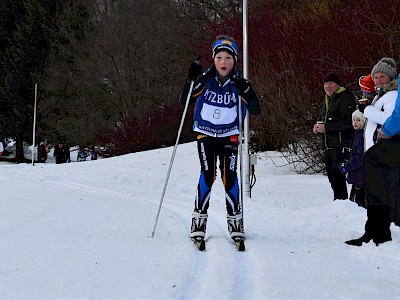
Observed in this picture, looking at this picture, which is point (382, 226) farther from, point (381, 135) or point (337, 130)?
point (337, 130)

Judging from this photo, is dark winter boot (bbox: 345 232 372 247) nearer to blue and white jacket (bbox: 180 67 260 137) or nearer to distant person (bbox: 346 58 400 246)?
distant person (bbox: 346 58 400 246)

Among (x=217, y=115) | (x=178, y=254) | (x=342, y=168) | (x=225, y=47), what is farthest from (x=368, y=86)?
(x=178, y=254)

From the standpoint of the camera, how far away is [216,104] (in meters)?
4.80

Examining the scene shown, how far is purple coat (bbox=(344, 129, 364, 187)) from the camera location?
6367mm

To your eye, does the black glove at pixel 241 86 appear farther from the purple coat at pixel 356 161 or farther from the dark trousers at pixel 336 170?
the dark trousers at pixel 336 170

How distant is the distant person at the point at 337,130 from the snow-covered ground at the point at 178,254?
571 millimetres

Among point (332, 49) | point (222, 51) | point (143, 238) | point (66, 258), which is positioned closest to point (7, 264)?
point (66, 258)

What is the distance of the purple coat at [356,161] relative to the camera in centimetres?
637

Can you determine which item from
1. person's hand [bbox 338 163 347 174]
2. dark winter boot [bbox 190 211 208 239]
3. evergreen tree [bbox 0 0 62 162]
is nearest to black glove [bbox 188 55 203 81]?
dark winter boot [bbox 190 211 208 239]

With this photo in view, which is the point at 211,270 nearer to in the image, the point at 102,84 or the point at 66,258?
the point at 66,258

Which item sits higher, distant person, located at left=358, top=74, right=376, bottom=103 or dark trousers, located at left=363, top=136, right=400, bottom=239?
distant person, located at left=358, top=74, right=376, bottom=103

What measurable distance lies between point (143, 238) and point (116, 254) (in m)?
0.71

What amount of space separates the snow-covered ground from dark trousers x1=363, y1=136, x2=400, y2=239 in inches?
6.7

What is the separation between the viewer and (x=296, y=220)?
5805 mm
